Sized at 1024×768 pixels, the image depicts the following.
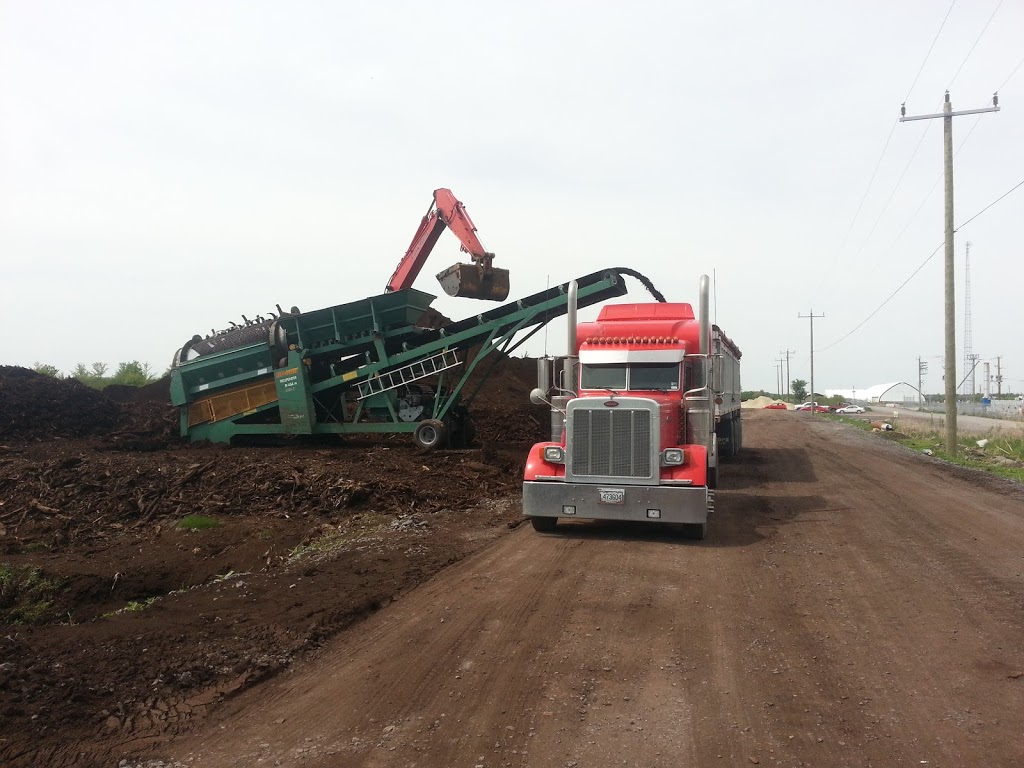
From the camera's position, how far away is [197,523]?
1073 cm

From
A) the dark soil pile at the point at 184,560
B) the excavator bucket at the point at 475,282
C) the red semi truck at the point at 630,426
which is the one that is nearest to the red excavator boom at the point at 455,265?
the excavator bucket at the point at 475,282

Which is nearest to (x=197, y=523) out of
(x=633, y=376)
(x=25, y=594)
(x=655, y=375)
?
(x=25, y=594)

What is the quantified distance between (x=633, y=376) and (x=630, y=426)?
→ 145cm

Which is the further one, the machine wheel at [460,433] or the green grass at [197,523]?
the machine wheel at [460,433]

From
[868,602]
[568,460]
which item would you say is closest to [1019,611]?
[868,602]

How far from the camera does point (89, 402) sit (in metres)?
22.1

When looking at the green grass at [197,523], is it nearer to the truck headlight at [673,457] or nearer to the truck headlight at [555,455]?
the truck headlight at [555,455]

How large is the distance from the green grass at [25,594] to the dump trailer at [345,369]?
986cm

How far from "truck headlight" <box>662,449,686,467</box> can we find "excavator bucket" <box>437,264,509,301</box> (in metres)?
9.61

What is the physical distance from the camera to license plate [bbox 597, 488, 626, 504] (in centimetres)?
940

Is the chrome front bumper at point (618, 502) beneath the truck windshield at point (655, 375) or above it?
beneath

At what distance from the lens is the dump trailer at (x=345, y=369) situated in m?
17.9

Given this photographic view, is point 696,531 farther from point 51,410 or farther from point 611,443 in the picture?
point 51,410

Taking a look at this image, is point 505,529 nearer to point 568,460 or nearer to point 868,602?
point 568,460
